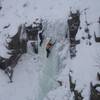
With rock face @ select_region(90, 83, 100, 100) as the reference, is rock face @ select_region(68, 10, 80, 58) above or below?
above

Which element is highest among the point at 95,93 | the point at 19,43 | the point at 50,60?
the point at 19,43

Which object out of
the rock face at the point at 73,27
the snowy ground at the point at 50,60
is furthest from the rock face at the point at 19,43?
the rock face at the point at 73,27

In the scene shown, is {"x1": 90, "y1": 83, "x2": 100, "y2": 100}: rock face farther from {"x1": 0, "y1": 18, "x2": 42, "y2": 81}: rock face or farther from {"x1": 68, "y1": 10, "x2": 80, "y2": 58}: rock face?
{"x1": 0, "y1": 18, "x2": 42, "y2": 81}: rock face

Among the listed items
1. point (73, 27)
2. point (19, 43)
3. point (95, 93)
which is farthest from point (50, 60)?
point (95, 93)

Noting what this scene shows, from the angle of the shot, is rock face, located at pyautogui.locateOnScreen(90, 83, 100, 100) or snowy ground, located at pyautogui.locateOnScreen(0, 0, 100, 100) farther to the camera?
snowy ground, located at pyautogui.locateOnScreen(0, 0, 100, 100)

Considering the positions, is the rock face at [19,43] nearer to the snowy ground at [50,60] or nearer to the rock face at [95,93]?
the snowy ground at [50,60]

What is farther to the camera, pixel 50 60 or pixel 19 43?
pixel 19 43

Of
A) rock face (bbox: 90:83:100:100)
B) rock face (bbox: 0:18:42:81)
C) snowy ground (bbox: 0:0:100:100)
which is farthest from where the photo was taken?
rock face (bbox: 0:18:42:81)

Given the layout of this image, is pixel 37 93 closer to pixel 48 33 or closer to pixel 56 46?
pixel 56 46

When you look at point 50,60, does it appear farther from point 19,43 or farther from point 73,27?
point 19,43

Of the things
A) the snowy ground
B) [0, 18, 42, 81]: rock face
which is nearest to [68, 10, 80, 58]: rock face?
the snowy ground

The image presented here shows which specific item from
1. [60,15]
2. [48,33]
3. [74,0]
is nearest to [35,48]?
[48,33]
